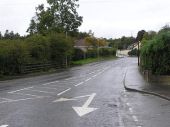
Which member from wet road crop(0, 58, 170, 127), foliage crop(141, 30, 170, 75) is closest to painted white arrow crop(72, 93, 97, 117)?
wet road crop(0, 58, 170, 127)

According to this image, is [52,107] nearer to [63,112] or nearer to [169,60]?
[63,112]

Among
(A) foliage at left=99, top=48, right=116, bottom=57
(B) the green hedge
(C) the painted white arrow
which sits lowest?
(A) foliage at left=99, top=48, right=116, bottom=57

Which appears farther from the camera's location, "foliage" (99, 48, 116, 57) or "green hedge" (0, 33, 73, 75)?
"foliage" (99, 48, 116, 57)

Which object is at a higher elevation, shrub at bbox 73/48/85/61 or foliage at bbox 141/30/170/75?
foliage at bbox 141/30/170/75

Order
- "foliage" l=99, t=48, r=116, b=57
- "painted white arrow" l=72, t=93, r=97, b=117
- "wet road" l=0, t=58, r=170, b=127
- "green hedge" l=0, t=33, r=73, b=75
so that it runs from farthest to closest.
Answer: "foliage" l=99, t=48, r=116, b=57, "green hedge" l=0, t=33, r=73, b=75, "painted white arrow" l=72, t=93, r=97, b=117, "wet road" l=0, t=58, r=170, b=127

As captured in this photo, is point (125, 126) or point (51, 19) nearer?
point (125, 126)

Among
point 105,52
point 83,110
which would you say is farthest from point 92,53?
point 83,110

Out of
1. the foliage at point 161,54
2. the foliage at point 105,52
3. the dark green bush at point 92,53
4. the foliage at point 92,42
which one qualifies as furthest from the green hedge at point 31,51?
the foliage at point 105,52

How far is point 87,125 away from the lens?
1287 cm

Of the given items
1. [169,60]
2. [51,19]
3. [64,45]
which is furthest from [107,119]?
[51,19]

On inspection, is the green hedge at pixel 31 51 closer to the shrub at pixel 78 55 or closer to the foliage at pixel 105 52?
the shrub at pixel 78 55

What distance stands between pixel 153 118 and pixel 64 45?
48.7m

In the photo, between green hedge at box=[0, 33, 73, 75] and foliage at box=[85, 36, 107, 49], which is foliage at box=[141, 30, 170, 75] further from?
foliage at box=[85, 36, 107, 49]

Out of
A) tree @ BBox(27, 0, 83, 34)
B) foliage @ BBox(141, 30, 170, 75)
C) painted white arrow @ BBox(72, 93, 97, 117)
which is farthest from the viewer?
tree @ BBox(27, 0, 83, 34)
